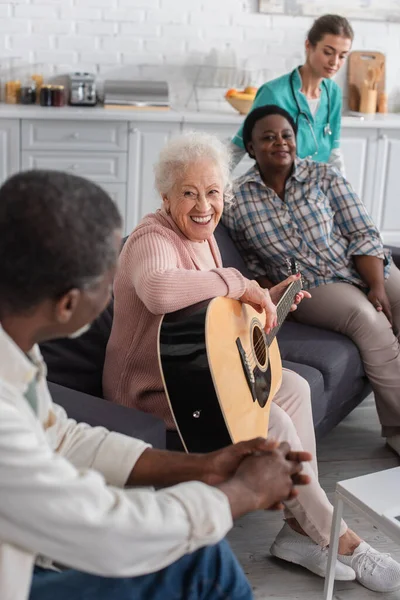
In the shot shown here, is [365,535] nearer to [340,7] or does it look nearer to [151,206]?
[151,206]

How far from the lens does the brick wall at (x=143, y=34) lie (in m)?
4.80

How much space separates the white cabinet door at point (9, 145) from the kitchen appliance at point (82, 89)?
1.33ft

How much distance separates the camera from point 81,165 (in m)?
4.63

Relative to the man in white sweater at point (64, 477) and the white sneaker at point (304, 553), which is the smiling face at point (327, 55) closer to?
the white sneaker at point (304, 553)

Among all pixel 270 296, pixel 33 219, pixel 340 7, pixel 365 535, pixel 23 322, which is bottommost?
pixel 365 535

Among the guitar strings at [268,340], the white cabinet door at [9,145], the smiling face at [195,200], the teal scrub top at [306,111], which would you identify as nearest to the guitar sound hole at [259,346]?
the guitar strings at [268,340]

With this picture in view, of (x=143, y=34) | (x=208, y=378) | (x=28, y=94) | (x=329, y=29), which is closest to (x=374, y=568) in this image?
(x=208, y=378)

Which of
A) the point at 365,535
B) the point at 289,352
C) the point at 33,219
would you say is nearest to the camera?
the point at 33,219

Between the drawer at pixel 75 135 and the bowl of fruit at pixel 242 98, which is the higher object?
the bowl of fruit at pixel 242 98

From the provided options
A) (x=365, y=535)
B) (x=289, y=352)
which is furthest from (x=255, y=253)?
(x=365, y=535)

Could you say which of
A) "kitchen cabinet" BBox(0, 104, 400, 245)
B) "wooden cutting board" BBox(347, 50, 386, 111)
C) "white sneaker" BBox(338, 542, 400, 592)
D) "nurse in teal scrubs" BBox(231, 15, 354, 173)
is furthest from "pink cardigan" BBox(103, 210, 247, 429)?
"wooden cutting board" BBox(347, 50, 386, 111)

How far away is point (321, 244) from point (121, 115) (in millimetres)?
1941

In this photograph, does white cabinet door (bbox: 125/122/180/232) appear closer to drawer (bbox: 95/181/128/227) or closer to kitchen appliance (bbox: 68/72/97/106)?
drawer (bbox: 95/181/128/227)

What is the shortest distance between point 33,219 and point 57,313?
0.13m
